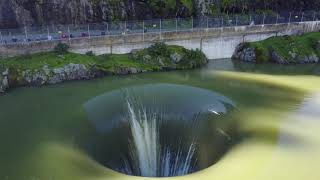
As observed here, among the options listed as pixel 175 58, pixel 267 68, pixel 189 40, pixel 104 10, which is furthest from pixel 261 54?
pixel 104 10

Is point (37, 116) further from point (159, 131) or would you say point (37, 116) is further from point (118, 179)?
point (118, 179)

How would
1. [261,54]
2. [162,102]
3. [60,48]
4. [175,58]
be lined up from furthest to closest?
[261,54]
[175,58]
[60,48]
[162,102]

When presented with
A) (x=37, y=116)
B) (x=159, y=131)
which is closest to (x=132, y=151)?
(x=159, y=131)

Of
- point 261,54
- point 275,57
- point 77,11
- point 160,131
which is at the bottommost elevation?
point 160,131

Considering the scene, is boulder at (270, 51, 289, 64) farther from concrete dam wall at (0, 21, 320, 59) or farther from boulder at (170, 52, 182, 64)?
boulder at (170, 52, 182, 64)

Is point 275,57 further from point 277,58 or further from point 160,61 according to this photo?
point 160,61
